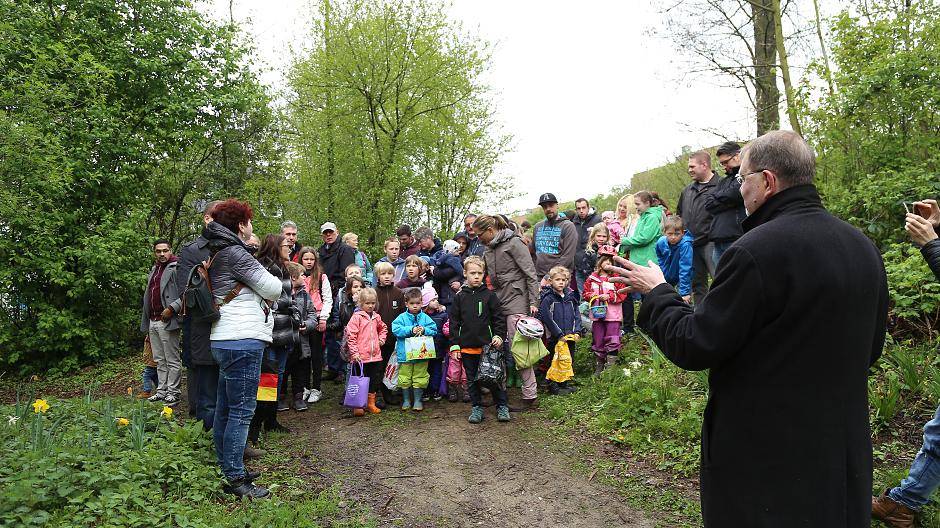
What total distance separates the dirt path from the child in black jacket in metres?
0.23

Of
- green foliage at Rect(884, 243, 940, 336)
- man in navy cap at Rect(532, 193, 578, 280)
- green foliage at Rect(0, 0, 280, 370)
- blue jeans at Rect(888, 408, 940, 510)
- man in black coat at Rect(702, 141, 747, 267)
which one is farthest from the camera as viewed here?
green foliage at Rect(0, 0, 280, 370)

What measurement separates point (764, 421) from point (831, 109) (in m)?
6.89

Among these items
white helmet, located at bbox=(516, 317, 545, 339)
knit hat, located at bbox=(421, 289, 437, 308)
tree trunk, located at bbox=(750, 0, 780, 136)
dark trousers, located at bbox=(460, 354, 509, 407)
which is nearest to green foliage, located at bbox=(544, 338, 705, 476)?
dark trousers, located at bbox=(460, 354, 509, 407)

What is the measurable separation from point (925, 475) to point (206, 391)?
5.36 metres

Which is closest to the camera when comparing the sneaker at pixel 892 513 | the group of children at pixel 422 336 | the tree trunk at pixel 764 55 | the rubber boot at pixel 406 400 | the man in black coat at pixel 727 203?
the sneaker at pixel 892 513

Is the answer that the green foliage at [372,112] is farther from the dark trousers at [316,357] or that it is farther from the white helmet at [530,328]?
the white helmet at [530,328]

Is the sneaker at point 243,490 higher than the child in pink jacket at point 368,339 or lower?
lower

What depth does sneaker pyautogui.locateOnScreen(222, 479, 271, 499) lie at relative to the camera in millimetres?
4387

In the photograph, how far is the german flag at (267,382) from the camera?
5.65m

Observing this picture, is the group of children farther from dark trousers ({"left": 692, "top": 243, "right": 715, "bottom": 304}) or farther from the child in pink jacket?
dark trousers ({"left": 692, "top": 243, "right": 715, "bottom": 304})

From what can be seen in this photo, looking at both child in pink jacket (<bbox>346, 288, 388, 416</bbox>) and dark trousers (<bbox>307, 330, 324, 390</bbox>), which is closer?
child in pink jacket (<bbox>346, 288, 388, 416</bbox>)

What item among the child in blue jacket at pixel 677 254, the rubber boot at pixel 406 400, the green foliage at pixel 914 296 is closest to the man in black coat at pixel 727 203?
the child in blue jacket at pixel 677 254

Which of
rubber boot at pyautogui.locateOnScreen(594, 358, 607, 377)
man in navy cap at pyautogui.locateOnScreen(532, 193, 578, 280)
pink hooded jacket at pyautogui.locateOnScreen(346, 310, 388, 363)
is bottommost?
rubber boot at pyautogui.locateOnScreen(594, 358, 607, 377)

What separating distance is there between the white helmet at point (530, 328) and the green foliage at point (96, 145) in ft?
21.3
